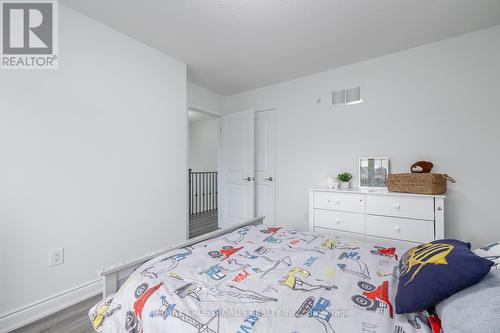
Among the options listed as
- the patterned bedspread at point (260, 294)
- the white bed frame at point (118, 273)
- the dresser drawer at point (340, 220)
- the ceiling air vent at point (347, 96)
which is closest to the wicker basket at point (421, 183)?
the dresser drawer at point (340, 220)

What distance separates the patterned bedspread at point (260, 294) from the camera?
75cm

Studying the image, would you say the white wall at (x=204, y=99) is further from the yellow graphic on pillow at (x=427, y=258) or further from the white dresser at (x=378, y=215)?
the yellow graphic on pillow at (x=427, y=258)

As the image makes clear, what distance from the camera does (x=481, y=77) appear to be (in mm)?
2152

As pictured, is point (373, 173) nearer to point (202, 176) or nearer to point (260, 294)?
point (260, 294)

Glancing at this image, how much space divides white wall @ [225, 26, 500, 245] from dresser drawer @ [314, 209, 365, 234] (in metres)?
0.60

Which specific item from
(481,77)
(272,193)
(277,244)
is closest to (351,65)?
(481,77)

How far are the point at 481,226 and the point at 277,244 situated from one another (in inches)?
85.2

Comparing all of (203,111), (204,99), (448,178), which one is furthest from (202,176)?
(448,178)

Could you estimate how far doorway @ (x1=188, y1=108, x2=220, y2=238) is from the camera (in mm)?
4305

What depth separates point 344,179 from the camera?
8.95ft

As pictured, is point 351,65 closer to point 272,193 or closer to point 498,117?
point 498,117

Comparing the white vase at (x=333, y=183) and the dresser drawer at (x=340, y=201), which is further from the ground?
the white vase at (x=333, y=183)

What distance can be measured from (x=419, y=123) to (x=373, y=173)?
719mm

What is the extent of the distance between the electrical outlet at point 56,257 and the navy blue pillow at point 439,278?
2.33 metres
